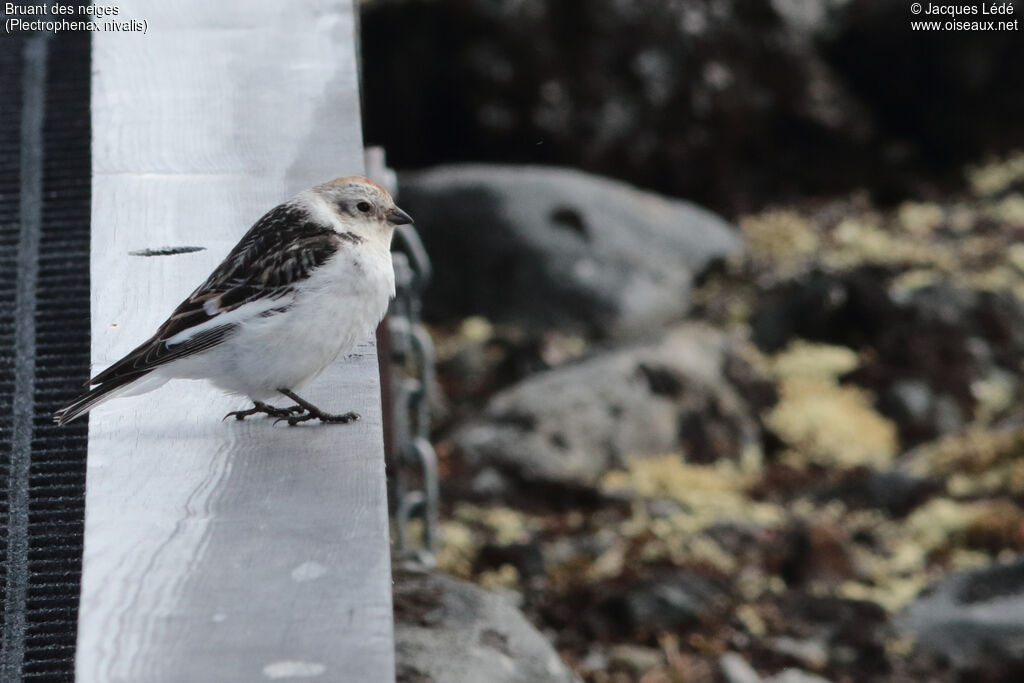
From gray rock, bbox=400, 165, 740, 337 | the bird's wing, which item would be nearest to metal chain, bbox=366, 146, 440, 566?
the bird's wing

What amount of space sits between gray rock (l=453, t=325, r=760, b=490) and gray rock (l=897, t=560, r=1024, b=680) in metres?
1.92

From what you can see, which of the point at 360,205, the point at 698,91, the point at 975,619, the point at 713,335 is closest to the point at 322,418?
the point at 360,205

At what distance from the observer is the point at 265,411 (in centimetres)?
311

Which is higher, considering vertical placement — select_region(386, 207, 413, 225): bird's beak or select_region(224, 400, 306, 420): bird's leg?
select_region(386, 207, 413, 225): bird's beak

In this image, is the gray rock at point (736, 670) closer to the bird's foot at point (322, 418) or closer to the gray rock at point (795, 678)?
the gray rock at point (795, 678)

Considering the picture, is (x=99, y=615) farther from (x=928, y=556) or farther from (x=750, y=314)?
(x=750, y=314)

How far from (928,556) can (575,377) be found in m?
2.19

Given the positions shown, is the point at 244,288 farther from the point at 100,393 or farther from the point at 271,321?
the point at 100,393

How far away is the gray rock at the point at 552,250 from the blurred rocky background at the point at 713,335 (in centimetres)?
2

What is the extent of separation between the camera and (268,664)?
2283 millimetres

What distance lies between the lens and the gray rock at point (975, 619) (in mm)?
5230

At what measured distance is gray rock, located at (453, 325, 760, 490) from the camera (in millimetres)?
7180

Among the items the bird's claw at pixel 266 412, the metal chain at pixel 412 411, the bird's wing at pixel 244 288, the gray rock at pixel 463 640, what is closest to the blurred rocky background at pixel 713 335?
the gray rock at pixel 463 640

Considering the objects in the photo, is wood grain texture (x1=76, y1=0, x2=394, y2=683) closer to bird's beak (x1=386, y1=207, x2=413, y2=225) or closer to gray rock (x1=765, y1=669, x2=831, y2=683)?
bird's beak (x1=386, y1=207, x2=413, y2=225)
